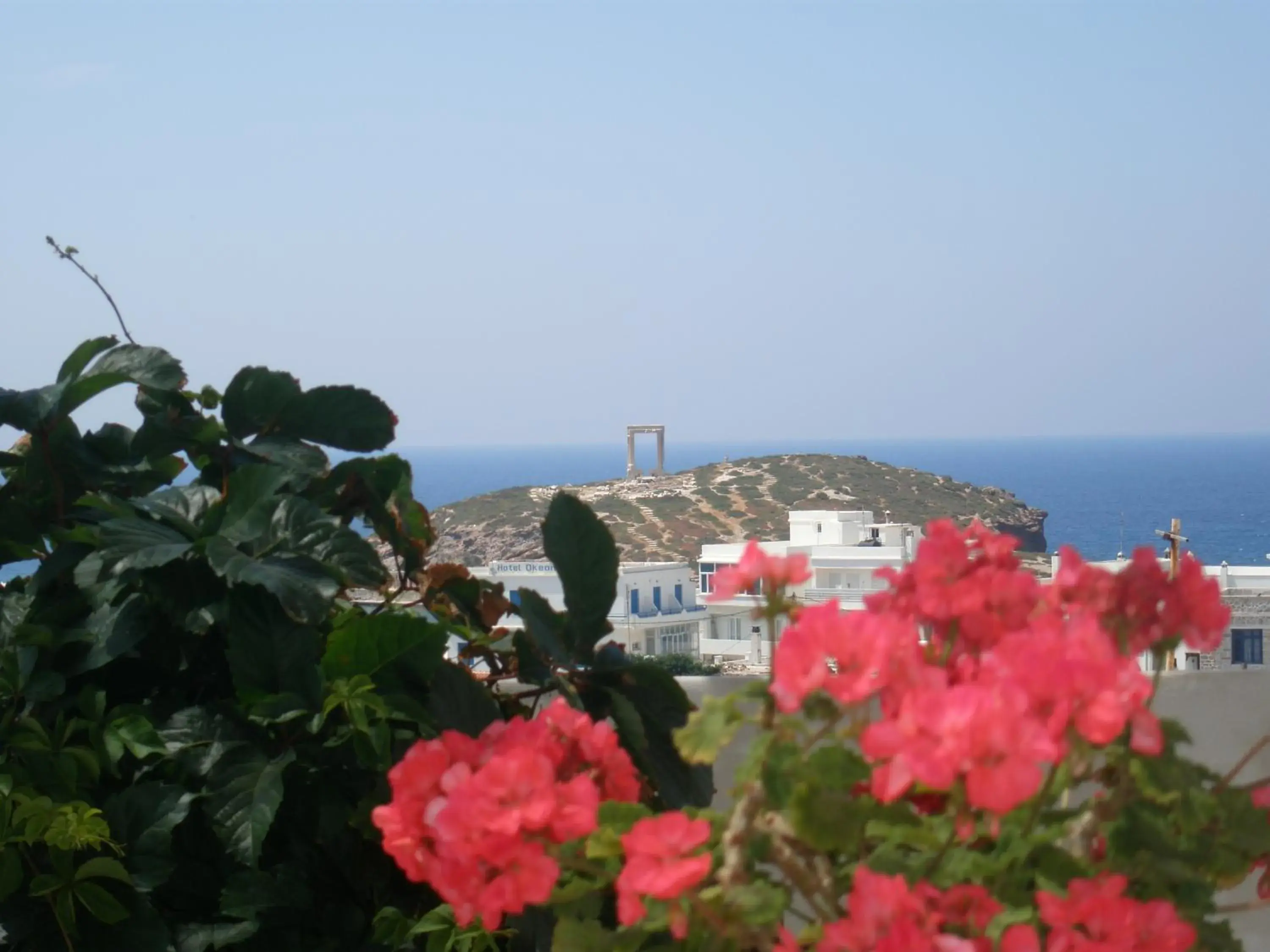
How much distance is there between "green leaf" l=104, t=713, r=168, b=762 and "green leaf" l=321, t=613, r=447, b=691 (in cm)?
13

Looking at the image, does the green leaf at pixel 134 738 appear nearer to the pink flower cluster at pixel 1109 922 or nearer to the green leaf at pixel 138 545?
the green leaf at pixel 138 545

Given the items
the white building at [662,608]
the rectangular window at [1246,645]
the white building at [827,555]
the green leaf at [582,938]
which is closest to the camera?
the green leaf at [582,938]

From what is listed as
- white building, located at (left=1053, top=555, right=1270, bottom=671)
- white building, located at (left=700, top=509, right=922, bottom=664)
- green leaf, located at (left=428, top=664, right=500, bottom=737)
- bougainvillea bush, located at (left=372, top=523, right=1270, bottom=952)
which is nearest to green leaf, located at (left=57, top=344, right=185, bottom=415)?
green leaf, located at (left=428, top=664, right=500, bottom=737)

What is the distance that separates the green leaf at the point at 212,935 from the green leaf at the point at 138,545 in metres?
0.27

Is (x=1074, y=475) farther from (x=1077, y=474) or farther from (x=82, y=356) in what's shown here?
(x=82, y=356)

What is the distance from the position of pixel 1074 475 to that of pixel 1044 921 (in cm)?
9181

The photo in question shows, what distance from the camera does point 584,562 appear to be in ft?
3.23

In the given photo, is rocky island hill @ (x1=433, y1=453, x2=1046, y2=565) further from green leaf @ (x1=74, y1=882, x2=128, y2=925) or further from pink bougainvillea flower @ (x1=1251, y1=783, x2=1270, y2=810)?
pink bougainvillea flower @ (x1=1251, y1=783, x2=1270, y2=810)

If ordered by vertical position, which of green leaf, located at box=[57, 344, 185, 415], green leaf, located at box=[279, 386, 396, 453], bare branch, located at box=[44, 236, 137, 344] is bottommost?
green leaf, located at box=[279, 386, 396, 453]

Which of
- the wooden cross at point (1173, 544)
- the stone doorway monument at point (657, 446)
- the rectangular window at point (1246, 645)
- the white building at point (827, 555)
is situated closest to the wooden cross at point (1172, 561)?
the wooden cross at point (1173, 544)

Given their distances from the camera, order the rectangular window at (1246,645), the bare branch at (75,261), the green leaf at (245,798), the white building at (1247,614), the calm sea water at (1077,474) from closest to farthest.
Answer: the green leaf at (245,798), the bare branch at (75,261), the white building at (1247,614), the rectangular window at (1246,645), the calm sea water at (1077,474)

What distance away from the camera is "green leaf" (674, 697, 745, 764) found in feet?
1.79

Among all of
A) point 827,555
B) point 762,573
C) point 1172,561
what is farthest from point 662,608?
point 762,573

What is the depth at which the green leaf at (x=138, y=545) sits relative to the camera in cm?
93
